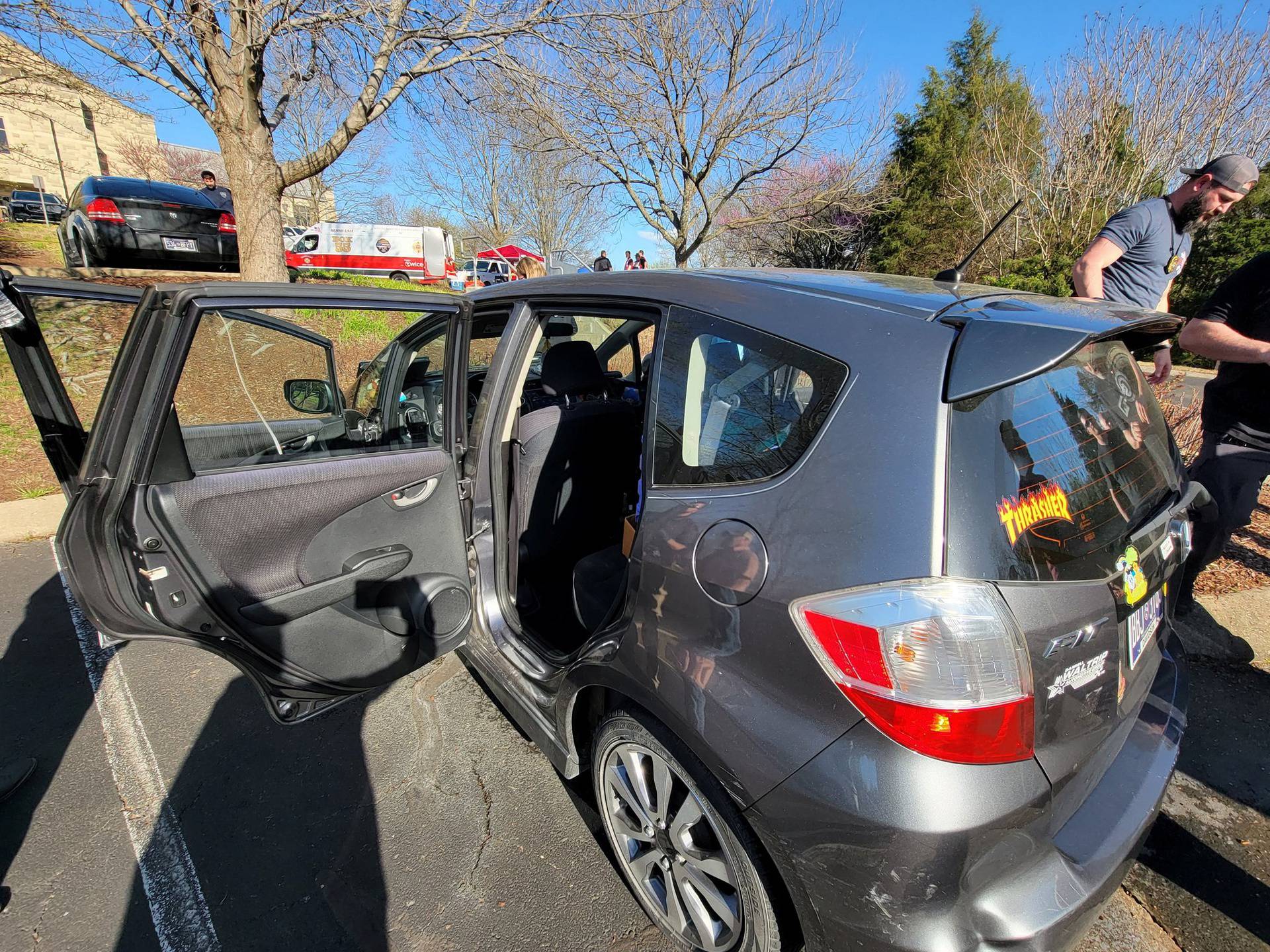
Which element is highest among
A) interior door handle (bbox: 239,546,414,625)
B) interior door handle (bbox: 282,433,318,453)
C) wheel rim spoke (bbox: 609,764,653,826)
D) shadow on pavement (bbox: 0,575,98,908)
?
interior door handle (bbox: 282,433,318,453)

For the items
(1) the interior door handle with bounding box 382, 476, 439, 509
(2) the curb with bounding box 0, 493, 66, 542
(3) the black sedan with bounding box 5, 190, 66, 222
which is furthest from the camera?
(3) the black sedan with bounding box 5, 190, 66, 222

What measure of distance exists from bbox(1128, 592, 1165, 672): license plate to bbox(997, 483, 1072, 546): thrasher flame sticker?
1.18ft

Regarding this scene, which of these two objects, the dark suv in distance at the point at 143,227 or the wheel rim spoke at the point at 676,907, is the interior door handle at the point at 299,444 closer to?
the wheel rim spoke at the point at 676,907

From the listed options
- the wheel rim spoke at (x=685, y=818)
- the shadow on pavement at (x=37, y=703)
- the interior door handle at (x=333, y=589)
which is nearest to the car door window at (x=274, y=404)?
the interior door handle at (x=333, y=589)

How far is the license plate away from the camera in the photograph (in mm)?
1287

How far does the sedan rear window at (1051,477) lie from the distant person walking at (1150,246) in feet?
7.61

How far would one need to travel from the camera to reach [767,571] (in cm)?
117

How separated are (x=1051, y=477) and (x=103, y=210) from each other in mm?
10936

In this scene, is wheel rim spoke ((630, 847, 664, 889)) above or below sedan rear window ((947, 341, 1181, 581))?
below

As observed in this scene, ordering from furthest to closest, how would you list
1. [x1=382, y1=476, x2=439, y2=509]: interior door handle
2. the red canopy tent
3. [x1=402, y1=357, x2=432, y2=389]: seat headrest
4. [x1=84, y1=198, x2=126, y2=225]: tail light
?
the red canopy tent
[x1=84, y1=198, x2=126, y2=225]: tail light
[x1=402, y1=357, x2=432, y2=389]: seat headrest
[x1=382, y1=476, x2=439, y2=509]: interior door handle

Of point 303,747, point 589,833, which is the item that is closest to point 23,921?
point 303,747

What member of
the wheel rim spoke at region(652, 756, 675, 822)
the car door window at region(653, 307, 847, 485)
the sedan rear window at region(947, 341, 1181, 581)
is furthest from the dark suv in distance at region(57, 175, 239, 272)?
the sedan rear window at region(947, 341, 1181, 581)

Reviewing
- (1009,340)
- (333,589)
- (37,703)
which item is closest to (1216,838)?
(1009,340)

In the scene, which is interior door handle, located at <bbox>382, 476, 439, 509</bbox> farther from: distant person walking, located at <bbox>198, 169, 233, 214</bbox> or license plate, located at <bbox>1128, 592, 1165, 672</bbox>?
distant person walking, located at <bbox>198, 169, 233, 214</bbox>
